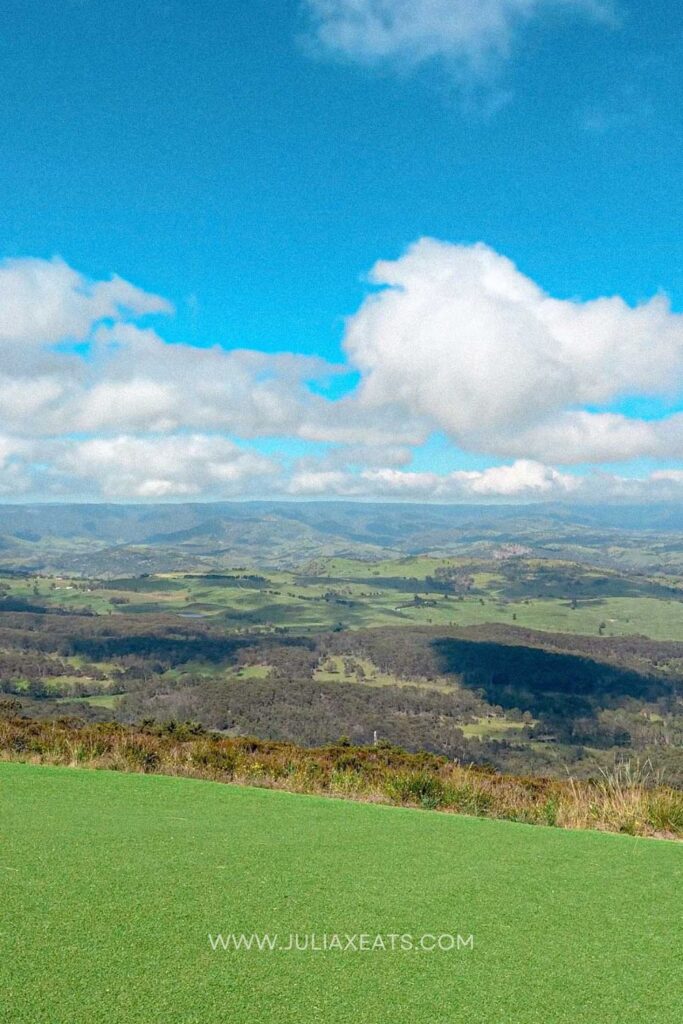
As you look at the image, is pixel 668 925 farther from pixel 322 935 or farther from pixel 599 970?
pixel 322 935

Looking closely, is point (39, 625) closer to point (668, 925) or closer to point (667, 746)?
point (667, 746)

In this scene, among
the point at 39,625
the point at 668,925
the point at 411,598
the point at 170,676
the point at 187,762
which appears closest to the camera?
the point at 668,925

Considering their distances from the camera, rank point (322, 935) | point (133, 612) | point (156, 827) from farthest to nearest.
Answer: point (133, 612) < point (156, 827) < point (322, 935)

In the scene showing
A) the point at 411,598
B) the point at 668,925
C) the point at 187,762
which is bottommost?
the point at 411,598

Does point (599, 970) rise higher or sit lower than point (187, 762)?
higher

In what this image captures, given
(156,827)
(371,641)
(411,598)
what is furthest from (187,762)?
(411,598)

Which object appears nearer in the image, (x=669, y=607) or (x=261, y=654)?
(x=261, y=654)
